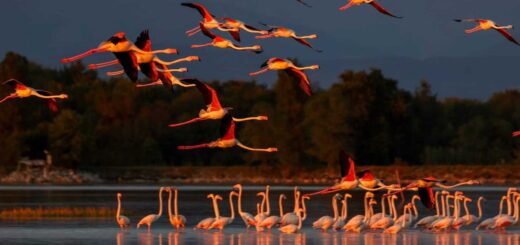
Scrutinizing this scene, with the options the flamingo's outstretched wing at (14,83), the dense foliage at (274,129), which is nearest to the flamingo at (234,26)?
the flamingo's outstretched wing at (14,83)

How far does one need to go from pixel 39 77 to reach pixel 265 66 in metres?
99.7

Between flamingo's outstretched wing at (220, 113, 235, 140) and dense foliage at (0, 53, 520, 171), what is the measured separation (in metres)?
68.6

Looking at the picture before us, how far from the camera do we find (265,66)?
23750 mm

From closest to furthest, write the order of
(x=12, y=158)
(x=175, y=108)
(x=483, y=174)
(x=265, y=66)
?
(x=265, y=66), (x=483, y=174), (x=12, y=158), (x=175, y=108)

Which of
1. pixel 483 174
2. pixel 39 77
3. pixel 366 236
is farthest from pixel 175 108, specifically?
pixel 366 236

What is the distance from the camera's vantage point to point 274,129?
9869cm

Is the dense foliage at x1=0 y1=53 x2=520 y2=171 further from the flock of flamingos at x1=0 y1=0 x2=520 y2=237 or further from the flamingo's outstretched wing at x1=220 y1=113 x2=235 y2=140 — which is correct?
the flamingo's outstretched wing at x1=220 y1=113 x2=235 y2=140

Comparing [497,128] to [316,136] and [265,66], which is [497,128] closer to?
[316,136]

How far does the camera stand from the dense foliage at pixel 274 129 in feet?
319

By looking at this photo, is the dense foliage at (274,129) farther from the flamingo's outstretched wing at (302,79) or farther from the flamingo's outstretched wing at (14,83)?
the flamingo's outstretched wing at (14,83)

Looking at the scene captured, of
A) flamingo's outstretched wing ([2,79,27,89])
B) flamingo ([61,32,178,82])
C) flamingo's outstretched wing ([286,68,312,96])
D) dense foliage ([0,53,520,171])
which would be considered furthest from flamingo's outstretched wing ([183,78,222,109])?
dense foliage ([0,53,520,171])

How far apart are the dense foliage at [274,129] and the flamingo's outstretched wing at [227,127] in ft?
225

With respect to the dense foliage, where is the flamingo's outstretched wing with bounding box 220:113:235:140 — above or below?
below

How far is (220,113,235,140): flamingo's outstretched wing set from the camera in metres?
23.6
